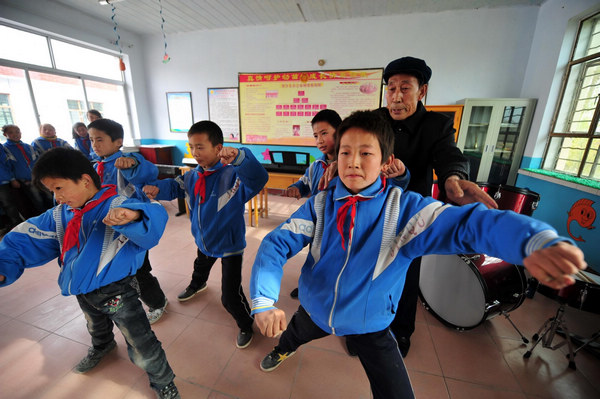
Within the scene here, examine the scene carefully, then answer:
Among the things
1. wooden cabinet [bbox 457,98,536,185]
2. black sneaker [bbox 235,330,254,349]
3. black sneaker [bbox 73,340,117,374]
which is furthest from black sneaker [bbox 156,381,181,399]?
wooden cabinet [bbox 457,98,536,185]

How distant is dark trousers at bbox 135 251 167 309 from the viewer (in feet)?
5.60

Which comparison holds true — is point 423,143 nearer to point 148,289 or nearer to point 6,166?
point 148,289

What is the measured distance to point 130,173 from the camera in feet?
5.51

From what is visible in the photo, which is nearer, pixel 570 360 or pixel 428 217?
pixel 428 217

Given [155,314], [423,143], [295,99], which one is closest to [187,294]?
[155,314]

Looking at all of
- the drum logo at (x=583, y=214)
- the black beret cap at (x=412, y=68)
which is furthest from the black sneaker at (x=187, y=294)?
the drum logo at (x=583, y=214)

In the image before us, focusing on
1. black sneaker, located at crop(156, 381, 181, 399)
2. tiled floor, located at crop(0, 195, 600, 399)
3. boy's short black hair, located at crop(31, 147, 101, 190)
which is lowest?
tiled floor, located at crop(0, 195, 600, 399)

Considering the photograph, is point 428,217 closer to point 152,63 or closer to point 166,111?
point 166,111

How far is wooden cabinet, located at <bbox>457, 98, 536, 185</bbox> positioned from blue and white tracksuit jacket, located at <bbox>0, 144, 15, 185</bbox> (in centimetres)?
667

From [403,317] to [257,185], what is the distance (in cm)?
126

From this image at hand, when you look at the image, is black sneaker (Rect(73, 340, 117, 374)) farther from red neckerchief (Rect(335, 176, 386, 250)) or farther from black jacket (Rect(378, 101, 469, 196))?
black jacket (Rect(378, 101, 469, 196))

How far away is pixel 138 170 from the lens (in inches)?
65.5

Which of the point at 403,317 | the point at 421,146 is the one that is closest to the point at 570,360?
the point at 403,317

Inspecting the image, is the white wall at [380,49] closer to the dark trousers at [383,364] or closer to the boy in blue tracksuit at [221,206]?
the boy in blue tracksuit at [221,206]
